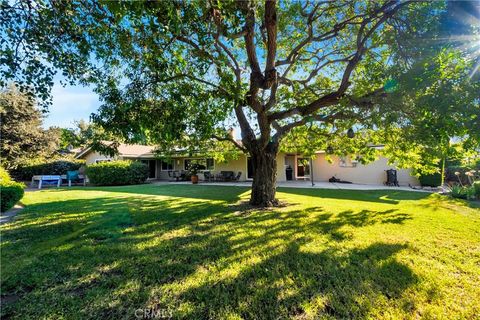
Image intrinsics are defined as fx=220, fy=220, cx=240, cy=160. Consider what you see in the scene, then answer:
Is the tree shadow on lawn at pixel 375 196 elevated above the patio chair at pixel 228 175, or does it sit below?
below

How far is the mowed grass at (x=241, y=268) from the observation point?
8.21 ft

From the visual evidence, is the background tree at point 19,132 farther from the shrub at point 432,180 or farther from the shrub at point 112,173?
the shrub at point 432,180

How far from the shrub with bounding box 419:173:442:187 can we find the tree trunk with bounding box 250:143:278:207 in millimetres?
12791

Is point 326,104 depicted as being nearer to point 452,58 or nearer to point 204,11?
point 452,58

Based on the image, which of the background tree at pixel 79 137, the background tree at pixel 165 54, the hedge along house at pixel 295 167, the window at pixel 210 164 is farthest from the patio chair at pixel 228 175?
the background tree at pixel 79 137

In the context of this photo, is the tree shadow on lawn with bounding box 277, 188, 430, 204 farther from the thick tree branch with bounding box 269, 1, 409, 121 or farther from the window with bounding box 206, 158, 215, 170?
the window with bounding box 206, 158, 215, 170

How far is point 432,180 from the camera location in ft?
48.1

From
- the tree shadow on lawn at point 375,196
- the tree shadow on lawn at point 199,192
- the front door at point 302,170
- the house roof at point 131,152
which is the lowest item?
the tree shadow on lawn at point 375,196

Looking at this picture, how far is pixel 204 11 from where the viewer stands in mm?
3725

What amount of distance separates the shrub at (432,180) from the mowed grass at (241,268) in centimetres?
1056

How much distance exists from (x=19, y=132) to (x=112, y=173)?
9.99 metres

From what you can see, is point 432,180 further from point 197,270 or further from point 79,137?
point 79,137

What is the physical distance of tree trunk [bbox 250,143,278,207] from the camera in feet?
27.0

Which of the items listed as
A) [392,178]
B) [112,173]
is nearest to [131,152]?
[112,173]
